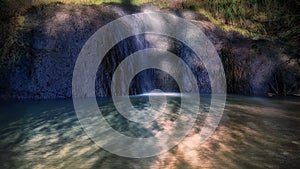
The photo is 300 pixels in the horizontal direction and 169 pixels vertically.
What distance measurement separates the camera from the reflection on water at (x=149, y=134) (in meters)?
4.93

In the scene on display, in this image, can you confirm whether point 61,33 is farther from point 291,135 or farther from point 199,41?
point 291,135

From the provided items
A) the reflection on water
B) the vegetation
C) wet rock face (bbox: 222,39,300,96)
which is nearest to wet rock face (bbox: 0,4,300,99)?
wet rock face (bbox: 222,39,300,96)

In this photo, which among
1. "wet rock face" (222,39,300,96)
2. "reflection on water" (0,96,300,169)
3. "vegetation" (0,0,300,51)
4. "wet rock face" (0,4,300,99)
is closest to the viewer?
"reflection on water" (0,96,300,169)

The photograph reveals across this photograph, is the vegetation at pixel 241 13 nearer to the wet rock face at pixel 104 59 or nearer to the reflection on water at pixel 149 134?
the wet rock face at pixel 104 59

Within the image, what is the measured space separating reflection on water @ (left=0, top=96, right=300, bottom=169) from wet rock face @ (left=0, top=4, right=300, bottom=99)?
342cm

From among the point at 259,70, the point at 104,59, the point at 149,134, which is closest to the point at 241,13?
the point at 259,70

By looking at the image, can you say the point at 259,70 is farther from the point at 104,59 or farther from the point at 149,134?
the point at 149,134

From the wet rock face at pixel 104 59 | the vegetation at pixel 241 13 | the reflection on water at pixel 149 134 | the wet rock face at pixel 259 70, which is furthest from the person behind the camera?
the vegetation at pixel 241 13

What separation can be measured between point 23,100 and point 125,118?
5598 millimetres

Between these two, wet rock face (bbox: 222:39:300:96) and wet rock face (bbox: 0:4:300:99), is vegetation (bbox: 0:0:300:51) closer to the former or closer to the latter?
wet rock face (bbox: 0:4:300:99)

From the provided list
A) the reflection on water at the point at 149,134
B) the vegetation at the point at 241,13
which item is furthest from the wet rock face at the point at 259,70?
the reflection on water at the point at 149,134

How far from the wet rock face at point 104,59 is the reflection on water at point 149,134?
11.2ft

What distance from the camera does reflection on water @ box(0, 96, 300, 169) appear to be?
4.93 m

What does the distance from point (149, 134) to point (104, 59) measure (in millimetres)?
7442
